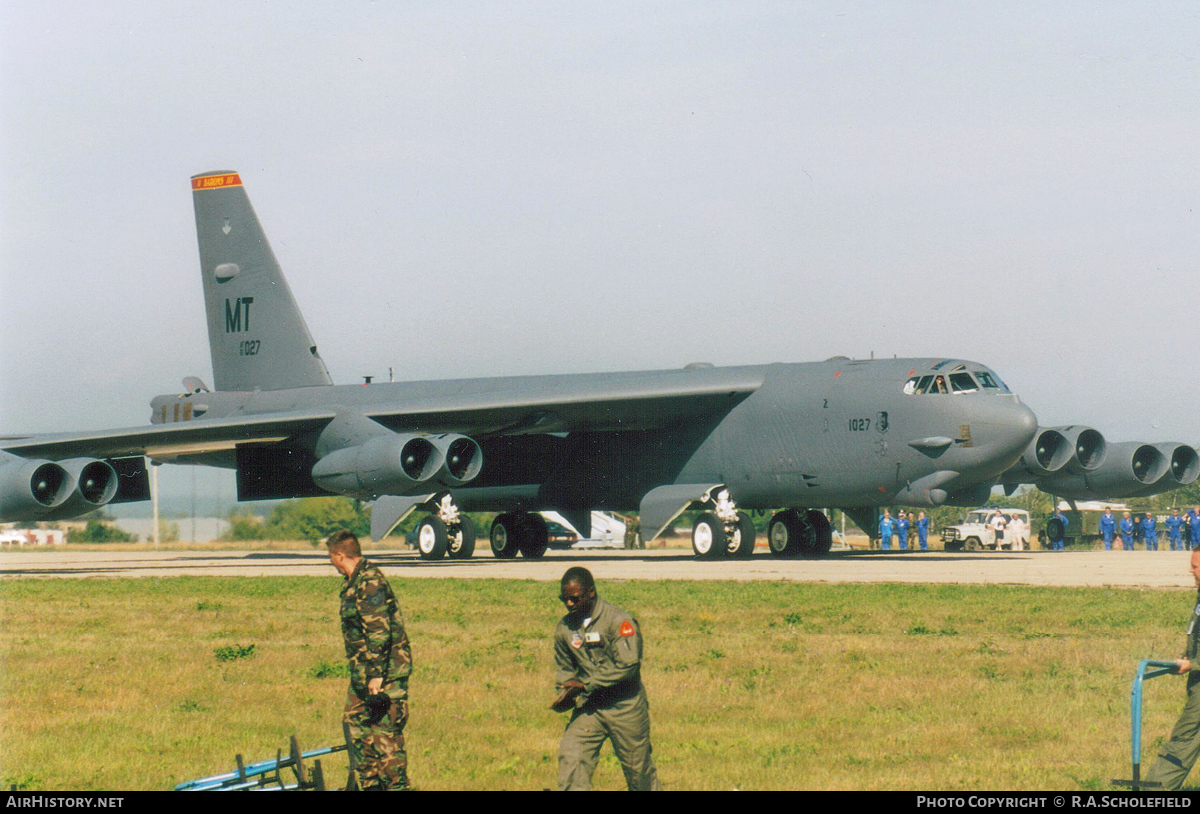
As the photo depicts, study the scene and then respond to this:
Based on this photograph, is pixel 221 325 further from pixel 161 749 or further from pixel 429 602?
pixel 161 749

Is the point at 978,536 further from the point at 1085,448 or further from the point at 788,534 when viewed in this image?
the point at 788,534

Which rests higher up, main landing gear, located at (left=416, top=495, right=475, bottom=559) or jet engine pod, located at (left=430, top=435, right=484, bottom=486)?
jet engine pod, located at (left=430, top=435, right=484, bottom=486)

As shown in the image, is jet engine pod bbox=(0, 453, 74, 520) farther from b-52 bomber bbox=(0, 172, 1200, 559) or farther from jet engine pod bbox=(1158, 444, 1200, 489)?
jet engine pod bbox=(1158, 444, 1200, 489)

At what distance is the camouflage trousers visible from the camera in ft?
23.3

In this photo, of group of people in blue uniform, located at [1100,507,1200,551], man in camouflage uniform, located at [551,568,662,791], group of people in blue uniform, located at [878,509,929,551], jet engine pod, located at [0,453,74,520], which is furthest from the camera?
group of people in blue uniform, located at [878,509,929,551]

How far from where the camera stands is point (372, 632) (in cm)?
725

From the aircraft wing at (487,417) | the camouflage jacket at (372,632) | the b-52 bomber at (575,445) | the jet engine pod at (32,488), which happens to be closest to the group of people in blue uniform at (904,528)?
the b-52 bomber at (575,445)

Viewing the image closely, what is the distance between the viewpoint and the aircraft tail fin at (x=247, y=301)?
110 ft

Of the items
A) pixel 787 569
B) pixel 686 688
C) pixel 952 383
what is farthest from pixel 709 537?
pixel 686 688

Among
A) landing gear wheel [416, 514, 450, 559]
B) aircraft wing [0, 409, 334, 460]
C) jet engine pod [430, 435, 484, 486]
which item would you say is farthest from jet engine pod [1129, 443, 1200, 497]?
aircraft wing [0, 409, 334, 460]

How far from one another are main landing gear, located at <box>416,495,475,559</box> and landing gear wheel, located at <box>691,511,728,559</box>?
16.1ft

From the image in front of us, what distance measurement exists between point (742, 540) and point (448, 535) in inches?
249

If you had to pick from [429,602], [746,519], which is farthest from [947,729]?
[746,519]

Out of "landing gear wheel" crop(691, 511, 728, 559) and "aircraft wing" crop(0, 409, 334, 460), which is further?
"landing gear wheel" crop(691, 511, 728, 559)
